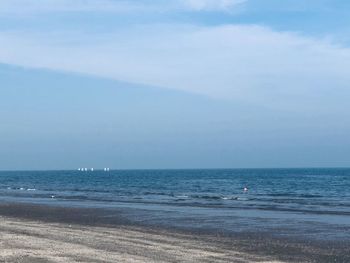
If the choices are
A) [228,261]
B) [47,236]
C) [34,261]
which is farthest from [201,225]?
[34,261]

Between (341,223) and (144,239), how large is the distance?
44.9 feet

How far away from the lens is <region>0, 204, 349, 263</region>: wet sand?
56.0 ft

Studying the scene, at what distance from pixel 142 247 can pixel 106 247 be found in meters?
1.13

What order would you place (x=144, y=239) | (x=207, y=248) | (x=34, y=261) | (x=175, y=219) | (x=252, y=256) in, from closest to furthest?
1. (x=34, y=261)
2. (x=252, y=256)
3. (x=207, y=248)
4. (x=144, y=239)
5. (x=175, y=219)

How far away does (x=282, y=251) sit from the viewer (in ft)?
66.8

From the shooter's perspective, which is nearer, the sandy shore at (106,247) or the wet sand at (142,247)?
the sandy shore at (106,247)

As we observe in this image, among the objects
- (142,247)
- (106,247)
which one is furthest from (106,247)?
(142,247)

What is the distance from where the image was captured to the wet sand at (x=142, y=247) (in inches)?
672

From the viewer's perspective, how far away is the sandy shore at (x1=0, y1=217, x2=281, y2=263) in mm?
16828

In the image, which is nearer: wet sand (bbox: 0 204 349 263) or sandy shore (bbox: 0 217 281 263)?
sandy shore (bbox: 0 217 281 263)

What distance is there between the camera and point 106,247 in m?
19.2

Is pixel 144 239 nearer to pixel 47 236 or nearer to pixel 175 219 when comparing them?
pixel 47 236

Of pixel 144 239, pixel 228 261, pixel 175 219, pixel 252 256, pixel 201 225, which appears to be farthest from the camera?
pixel 175 219

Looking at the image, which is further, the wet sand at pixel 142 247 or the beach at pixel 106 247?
the wet sand at pixel 142 247
